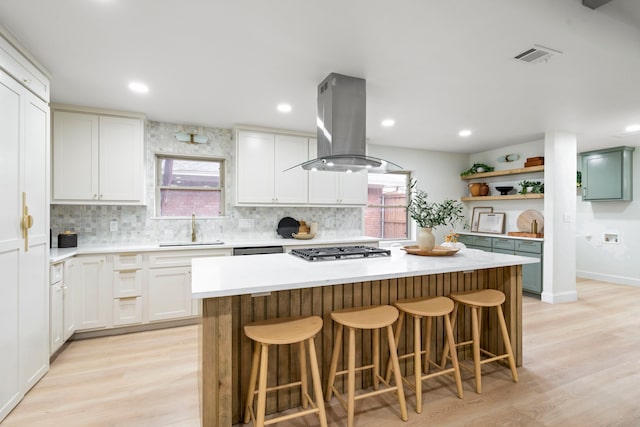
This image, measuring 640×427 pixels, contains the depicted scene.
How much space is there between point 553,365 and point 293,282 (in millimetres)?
2468

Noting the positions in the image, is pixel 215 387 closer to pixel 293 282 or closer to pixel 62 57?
pixel 293 282

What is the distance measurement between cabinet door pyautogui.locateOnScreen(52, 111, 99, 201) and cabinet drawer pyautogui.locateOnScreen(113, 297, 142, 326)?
117cm

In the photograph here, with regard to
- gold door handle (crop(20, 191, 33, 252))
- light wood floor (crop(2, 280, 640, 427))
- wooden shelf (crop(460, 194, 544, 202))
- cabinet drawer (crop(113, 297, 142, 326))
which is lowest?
light wood floor (crop(2, 280, 640, 427))

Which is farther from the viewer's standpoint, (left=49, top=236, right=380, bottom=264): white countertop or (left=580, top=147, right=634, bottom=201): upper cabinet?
(left=580, top=147, right=634, bottom=201): upper cabinet

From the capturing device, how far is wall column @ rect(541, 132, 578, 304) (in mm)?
4457

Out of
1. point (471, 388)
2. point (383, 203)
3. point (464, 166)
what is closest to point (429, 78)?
point (471, 388)

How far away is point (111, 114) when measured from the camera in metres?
3.54

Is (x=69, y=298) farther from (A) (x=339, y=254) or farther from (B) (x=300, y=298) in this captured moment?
(A) (x=339, y=254)

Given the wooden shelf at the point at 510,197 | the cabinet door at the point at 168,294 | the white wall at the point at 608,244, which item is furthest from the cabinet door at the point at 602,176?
the cabinet door at the point at 168,294

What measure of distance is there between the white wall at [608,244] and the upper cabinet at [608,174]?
165 mm

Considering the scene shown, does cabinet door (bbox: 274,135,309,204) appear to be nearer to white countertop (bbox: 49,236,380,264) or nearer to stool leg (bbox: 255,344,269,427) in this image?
white countertop (bbox: 49,236,380,264)

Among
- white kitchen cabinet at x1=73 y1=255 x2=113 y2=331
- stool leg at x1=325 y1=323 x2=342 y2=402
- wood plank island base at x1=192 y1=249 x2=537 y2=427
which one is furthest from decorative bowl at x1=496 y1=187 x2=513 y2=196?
white kitchen cabinet at x1=73 y1=255 x2=113 y2=331

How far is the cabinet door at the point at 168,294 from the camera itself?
3.47 metres

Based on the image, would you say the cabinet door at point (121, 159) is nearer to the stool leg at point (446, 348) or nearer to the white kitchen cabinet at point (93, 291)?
the white kitchen cabinet at point (93, 291)
